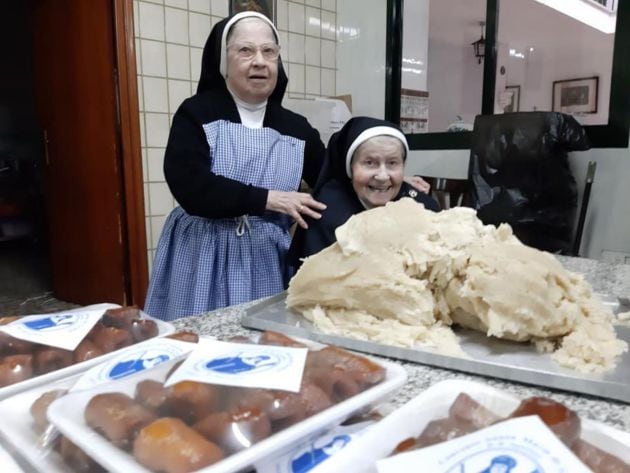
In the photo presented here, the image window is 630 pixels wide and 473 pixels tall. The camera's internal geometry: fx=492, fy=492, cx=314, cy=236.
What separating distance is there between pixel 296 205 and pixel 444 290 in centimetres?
67

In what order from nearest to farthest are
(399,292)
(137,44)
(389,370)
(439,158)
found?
(389,370), (399,292), (137,44), (439,158)

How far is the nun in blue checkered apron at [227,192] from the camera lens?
1.33 meters

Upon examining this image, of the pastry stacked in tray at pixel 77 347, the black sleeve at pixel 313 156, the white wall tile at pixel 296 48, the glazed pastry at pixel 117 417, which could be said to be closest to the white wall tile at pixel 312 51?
the white wall tile at pixel 296 48

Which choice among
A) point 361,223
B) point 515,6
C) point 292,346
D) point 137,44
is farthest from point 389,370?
point 515,6

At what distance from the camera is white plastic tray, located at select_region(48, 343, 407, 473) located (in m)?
0.33

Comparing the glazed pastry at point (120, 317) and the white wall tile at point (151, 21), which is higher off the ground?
the white wall tile at point (151, 21)

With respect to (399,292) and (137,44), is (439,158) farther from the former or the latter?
(399,292)

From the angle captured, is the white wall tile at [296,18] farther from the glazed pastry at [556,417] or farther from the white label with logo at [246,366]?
the glazed pastry at [556,417]

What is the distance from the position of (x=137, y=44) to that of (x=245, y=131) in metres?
1.22

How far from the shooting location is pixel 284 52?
2.88 m

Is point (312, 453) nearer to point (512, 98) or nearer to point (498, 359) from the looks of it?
point (498, 359)

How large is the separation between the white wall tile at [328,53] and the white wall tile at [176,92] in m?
1.02

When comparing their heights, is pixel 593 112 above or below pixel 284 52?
below

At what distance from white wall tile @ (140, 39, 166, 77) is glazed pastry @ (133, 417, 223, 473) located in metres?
2.28
